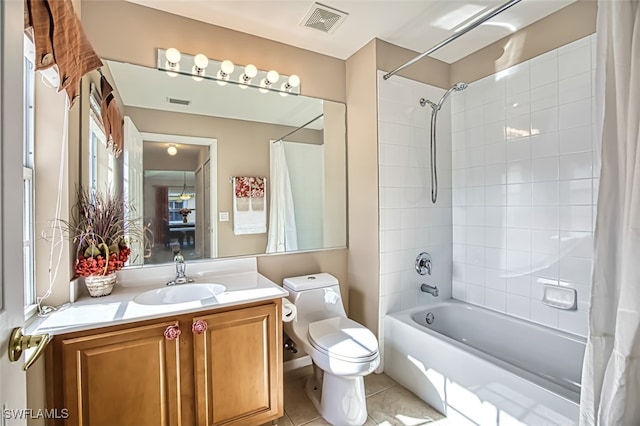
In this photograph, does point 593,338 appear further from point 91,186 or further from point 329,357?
point 91,186

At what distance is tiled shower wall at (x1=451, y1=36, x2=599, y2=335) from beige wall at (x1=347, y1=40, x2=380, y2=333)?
842 millimetres

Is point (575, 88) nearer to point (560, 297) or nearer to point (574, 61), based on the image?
point (574, 61)

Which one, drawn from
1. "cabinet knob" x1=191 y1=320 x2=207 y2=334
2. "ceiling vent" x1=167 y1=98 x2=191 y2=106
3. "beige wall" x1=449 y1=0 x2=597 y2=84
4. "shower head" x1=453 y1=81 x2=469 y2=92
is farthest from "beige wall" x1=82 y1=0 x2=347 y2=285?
"beige wall" x1=449 y1=0 x2=597 y2=84

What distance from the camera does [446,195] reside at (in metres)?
2.62

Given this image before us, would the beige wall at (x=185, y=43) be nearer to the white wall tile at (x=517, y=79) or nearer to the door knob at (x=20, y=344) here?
the white wall tile at (x=517, y=79)

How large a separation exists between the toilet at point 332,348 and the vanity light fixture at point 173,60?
1561 millimetres

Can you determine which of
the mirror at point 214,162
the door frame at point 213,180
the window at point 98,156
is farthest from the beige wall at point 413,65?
the window at point 98,156

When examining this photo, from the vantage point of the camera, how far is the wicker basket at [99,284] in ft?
5.01

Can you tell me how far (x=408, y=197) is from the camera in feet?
7.85

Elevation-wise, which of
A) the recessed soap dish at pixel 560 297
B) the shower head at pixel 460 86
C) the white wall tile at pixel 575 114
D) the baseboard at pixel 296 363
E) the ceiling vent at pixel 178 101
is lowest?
the baseboard at pixel 296 363

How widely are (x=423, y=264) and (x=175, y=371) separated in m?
1.86

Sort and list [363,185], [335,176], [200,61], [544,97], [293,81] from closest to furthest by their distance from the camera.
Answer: [200,61] → [544,97] → [293,81] → [363,185] → [335,176]

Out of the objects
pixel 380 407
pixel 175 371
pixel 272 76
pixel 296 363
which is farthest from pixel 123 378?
pixel 272 76

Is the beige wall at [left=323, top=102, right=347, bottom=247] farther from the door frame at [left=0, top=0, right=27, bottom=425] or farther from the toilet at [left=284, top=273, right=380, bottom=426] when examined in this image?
the door frame at [left=0, top=0, right=27, bottom=425]
